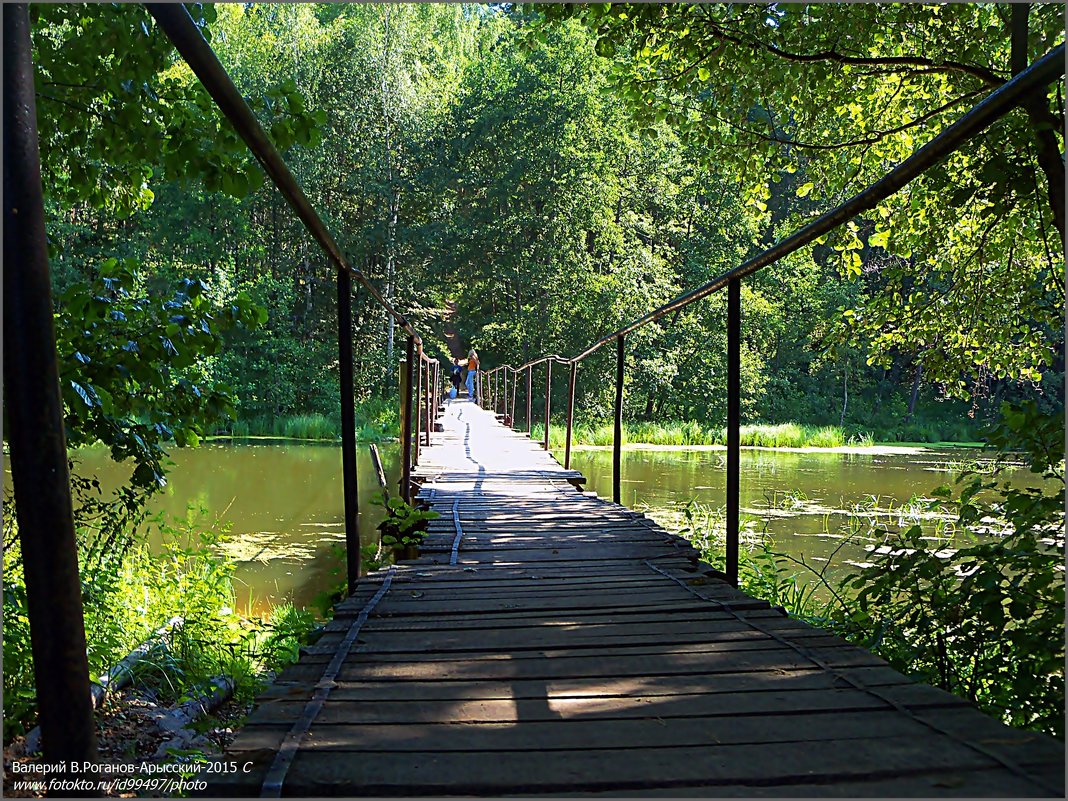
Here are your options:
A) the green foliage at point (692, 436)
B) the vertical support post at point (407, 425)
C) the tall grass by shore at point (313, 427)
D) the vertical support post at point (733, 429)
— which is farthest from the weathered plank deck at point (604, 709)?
the tall grass by shore at point (313, 427)

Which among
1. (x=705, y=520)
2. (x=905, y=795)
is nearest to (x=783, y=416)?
(x=705, y=520)

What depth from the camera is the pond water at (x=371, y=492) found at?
19.7 feet

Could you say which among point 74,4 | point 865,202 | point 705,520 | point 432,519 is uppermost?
point 74,4

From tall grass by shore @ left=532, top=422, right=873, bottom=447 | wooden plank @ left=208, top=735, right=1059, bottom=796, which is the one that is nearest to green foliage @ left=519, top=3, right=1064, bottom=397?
wooden plank @ left=208, top=735, right=1059, bottom=796

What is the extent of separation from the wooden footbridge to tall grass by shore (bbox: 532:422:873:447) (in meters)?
14.0

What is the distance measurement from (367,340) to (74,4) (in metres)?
21.0

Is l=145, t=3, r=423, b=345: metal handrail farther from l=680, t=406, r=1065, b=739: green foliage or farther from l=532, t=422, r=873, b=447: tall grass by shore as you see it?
l=532, t=422, r=873, b=447: tall grass by shore

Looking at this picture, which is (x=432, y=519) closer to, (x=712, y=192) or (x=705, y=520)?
(x=705, y=520)

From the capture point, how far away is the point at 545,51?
781 inches

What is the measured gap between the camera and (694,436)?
57.6 ft

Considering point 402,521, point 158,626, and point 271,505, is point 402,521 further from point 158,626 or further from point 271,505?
point 271,505

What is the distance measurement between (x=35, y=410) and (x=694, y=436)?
17.1 metres

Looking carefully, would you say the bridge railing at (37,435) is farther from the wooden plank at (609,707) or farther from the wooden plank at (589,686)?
the wooden plank at (589,686)

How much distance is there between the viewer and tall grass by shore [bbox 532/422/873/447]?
1652 cm
